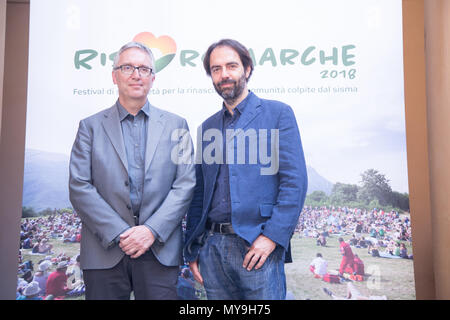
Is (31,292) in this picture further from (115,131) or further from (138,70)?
(138,70)

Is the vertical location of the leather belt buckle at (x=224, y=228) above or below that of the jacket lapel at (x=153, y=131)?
below

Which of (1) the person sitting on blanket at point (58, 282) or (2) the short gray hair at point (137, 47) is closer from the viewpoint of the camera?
(1) the person sitting on blanket at point (58, 282)

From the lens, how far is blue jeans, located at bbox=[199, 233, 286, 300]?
2.92 meters

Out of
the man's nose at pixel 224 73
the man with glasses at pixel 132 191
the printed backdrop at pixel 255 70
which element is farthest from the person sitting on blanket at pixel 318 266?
the man's nose at pixel 224 73

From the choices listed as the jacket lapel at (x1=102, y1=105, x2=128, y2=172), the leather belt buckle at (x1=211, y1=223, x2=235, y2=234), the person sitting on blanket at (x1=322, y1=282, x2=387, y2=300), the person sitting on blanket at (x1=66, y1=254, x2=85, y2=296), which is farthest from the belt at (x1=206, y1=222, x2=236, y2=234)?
the person sitting on blanket at (x1=66, y1=254, x2=85, y2=296)

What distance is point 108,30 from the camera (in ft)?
11.1

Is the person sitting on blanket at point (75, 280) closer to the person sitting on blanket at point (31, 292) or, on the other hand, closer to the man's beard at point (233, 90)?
the person sitting on blanket at point (31, 292)

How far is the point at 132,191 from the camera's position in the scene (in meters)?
3.12

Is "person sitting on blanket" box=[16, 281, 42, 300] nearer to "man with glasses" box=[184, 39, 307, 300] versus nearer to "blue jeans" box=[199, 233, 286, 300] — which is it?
"man with glasses" box=[184, 39, 307, 300]

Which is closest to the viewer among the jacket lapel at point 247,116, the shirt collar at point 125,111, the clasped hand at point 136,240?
the clasped hand at point 136,240

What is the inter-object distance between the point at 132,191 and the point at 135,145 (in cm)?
38

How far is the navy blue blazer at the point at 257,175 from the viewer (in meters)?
2.96

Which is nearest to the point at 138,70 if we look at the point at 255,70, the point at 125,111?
the point at 125,111

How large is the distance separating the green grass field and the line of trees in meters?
0.34
